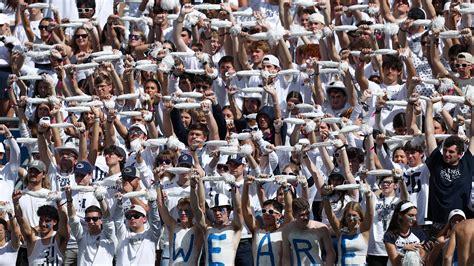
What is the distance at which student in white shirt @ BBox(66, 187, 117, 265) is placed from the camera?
67.0 feet

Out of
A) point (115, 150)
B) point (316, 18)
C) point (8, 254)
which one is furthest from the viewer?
point (316, 18)

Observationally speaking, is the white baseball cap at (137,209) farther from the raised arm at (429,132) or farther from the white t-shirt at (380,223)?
the raised arm at (429,132)

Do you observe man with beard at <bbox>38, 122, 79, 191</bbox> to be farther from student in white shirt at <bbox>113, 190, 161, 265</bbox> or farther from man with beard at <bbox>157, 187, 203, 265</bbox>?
man with beard at <bbox>157, 187, 203, 265</bbox>

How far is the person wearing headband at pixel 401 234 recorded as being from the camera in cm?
1898

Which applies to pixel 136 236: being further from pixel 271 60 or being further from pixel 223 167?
pixel 271 60

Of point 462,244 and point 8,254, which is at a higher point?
point 462,244

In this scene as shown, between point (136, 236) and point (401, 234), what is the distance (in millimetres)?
2825

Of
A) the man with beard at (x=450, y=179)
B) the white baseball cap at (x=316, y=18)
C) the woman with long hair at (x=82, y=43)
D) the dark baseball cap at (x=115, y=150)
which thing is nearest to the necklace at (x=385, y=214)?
the man with beard at (x=450, y=179)

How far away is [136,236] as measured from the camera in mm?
20359

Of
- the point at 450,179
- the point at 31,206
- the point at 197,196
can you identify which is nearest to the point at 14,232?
the point at 31,206

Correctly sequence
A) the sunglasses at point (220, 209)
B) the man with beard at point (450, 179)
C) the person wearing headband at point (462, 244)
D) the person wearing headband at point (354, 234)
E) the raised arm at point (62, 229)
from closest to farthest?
the person wearing headband at point (462, 244)
the man with beard at point (450, 179)
the person wearing headband at point (354, 234)
the sunglasses at point (220, 209)
the raised arm at point (62, 229)

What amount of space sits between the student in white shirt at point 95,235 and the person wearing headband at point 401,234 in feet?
9.62

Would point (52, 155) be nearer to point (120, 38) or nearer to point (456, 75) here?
point (120, 38)

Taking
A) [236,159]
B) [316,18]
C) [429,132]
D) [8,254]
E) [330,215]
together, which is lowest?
[8,254]
